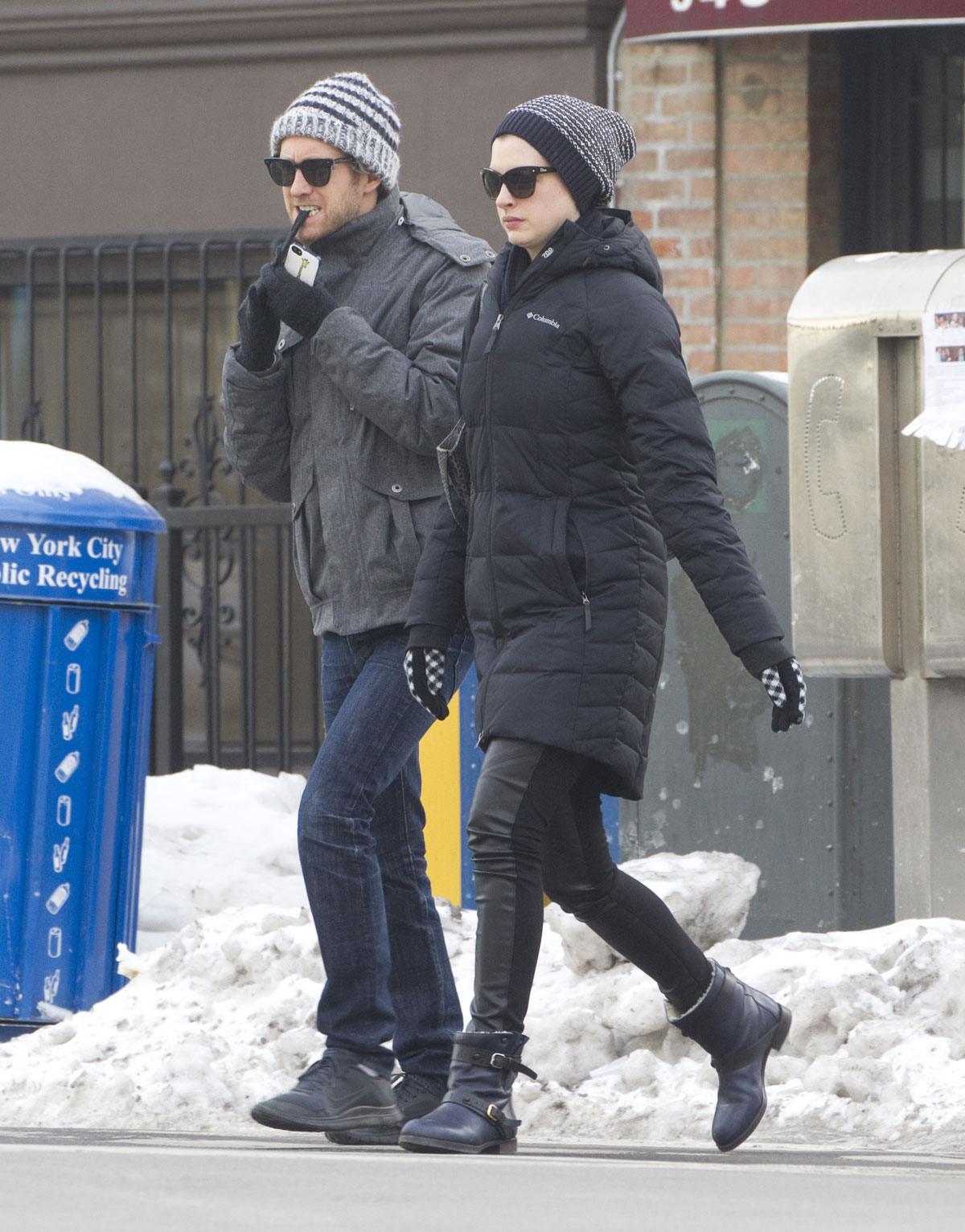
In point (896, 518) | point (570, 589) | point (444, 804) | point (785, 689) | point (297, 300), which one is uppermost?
point (297, 300)

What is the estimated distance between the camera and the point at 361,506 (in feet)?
14.8

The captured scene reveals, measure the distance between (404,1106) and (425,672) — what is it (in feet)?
2.71

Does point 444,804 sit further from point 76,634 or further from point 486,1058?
point 486,1058

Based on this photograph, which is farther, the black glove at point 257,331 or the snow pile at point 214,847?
the snow pile at point 214,847

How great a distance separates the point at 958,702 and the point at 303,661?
13.2 feet

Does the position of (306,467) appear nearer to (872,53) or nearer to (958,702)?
(958,702)

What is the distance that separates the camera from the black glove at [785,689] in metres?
4.04

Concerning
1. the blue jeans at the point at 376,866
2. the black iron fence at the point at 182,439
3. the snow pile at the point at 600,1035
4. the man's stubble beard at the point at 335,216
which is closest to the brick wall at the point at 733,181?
the black iron fence at the point at 182,439

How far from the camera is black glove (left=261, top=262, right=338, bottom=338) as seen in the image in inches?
175

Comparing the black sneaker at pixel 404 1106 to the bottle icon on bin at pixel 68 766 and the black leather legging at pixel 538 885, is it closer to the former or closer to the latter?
the black leather legging at pixel 538 885

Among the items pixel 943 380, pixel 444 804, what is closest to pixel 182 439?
pixel 444 804

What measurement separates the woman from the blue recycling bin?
1587mm

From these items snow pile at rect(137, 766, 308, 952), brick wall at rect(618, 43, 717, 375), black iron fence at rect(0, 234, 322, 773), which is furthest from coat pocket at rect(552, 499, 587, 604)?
black iron fence at rect(0, 234, 322, 773)

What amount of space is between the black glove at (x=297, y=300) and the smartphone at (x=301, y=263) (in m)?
Answer: 0.04
